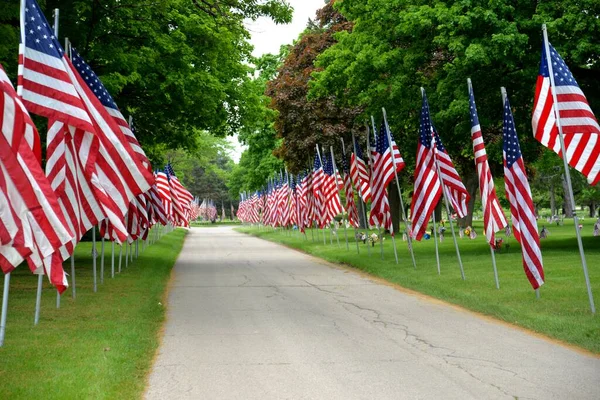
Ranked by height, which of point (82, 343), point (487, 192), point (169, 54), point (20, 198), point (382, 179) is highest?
point (169, 54)

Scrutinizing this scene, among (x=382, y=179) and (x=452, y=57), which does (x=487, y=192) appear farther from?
(x=452, y=57)

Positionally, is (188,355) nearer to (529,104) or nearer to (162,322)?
(162,322)

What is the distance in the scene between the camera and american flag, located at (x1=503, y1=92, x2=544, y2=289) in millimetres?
13539

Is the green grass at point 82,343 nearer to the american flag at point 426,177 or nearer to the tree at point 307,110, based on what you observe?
the american flag at point 426,177

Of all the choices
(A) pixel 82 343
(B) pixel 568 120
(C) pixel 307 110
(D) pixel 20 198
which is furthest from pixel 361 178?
(D) pixel 20 198

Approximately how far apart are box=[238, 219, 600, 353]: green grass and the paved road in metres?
0.53

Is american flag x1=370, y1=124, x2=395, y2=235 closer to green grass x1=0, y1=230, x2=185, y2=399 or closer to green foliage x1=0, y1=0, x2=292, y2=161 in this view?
green foliage x1=0, y1=0, x2=292, y2=161

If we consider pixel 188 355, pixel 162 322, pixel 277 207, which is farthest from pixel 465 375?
pixel 277 207

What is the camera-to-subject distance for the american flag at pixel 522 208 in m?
13.5

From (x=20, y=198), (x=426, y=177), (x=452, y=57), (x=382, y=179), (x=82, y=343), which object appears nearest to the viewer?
(x=20, y=198)

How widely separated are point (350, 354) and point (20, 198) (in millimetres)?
4323

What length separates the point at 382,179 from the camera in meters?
22.1

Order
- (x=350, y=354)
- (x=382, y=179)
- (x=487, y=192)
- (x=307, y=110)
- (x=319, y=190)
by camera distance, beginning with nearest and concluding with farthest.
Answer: (x=350, y=354)
(x=487, y=192)
(x=382, y=179)
(x=319, y=190)
(x=307, y=110)

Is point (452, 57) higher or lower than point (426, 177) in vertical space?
higher
